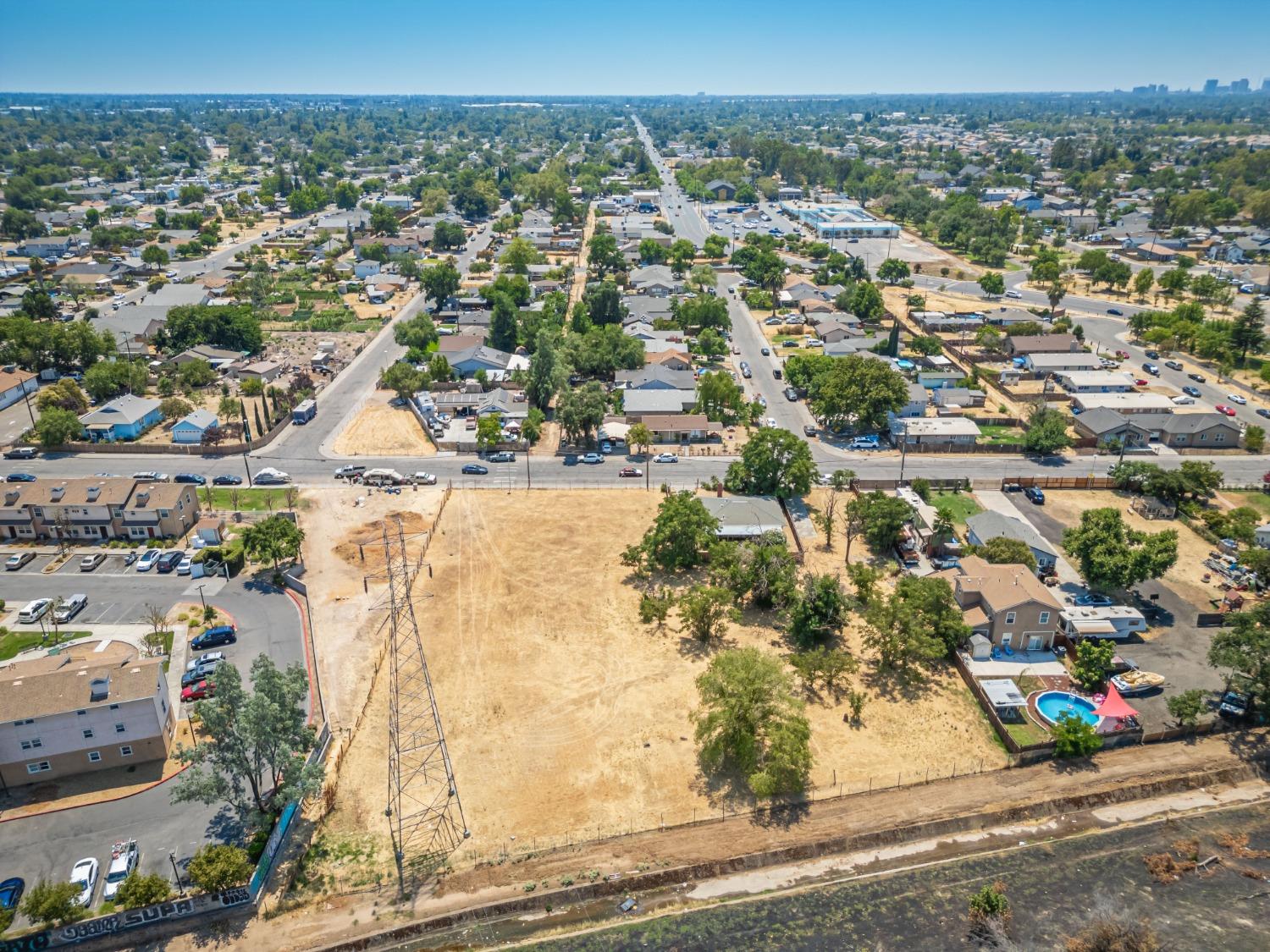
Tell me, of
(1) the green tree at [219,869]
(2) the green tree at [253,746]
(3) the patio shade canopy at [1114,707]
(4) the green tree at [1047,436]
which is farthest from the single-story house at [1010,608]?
(1) the green tree at [219,869]

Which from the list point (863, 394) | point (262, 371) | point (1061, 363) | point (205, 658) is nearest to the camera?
point (205, 658)

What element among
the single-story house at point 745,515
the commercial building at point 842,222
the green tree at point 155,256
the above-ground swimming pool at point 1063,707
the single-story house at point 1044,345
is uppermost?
the commercial building at point 842,222

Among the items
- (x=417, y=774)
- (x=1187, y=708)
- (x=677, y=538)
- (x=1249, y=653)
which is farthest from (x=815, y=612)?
(x=417, y=774)

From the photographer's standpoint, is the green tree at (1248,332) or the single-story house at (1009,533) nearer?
the single-story house at (1009,533)

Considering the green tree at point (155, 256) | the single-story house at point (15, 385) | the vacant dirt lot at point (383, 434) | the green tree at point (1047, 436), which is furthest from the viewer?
the green tree at point (155, 256)

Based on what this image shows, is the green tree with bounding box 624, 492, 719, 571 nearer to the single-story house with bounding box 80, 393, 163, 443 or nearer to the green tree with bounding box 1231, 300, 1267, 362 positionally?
the single-story house with bounding box 80, 393, 163, 443

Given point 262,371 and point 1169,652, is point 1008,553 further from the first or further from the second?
point 262,371

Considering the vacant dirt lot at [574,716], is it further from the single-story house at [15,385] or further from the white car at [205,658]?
the single-story house at [15,385]
